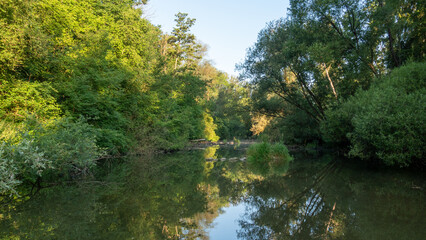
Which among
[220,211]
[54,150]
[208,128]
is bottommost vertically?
[220,211]

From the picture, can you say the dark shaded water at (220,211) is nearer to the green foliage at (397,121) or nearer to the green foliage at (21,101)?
the green foliage at (397,121)

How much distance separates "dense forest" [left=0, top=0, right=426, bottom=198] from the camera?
8.80 metres

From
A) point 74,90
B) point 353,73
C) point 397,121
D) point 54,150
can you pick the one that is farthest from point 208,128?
point 54,150

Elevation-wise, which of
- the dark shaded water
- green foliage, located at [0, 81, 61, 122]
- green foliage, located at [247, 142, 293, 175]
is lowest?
green foliage, located at [247, 142, 293, 175]

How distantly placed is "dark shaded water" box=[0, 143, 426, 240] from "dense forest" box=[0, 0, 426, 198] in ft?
3.95

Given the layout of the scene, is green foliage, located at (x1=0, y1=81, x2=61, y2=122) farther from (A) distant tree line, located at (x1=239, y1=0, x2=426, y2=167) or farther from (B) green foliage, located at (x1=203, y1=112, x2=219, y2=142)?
(B) green foliage, located at (x1=203, y1=112, x2=219, y2=142)

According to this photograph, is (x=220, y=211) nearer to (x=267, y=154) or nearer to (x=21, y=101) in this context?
(x=21, y=101)

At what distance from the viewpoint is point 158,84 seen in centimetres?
2161

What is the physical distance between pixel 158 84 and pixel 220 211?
17306 mm

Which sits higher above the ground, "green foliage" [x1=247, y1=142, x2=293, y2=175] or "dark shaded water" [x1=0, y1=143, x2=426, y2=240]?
"dark shaded water" [x1=0, y1=143, x2=426, y2=240]

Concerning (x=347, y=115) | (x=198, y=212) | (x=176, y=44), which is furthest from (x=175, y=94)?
(x=198, y=212)

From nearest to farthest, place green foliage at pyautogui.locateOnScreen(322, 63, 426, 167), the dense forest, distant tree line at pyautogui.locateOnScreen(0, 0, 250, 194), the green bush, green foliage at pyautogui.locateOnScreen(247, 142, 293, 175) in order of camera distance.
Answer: the green bush < distant tree line at pyautogui.locateOnScreen(0, 0, 250, 194) < the dense forest < green foliage at pyautogui.locateOnScreen(322, 63, 426, 167) < green foliage at pyautogui.locateOnScreen(247, 142, 293, 175)

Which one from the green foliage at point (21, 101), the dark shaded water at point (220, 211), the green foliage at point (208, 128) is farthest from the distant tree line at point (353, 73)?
the green foliage at point (208, 128)

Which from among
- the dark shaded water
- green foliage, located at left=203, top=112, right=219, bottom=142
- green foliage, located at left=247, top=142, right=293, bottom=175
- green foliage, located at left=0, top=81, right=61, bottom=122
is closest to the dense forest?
green foliage, located at left=0, top=81, right=61, bottom=122
